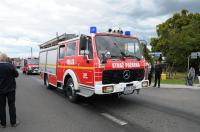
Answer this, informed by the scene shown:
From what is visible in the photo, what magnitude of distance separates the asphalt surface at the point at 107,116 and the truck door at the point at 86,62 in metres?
1.00

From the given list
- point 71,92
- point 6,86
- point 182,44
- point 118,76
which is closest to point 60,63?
point 71,92

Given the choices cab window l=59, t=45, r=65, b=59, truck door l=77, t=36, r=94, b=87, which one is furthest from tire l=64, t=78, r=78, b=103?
cab window l=59, t=45, r=65, b=59

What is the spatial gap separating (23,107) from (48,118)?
7.23 feet

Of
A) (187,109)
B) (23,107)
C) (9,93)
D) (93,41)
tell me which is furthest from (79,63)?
(187,109)

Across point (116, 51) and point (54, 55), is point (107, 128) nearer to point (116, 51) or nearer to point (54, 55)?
point (116, 51)

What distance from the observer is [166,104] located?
10.2m

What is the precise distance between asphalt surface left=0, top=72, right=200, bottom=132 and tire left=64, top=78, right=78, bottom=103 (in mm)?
226

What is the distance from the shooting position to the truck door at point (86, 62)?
9.08m

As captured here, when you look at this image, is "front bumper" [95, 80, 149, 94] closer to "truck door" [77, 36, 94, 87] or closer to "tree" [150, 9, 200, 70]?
"truck door" [77, 36, 94, 87]

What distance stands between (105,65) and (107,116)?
1650 mm

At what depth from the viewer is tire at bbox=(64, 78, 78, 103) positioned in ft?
34.5

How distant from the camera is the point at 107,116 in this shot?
8156mm

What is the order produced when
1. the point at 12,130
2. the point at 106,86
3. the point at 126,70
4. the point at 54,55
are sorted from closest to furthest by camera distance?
the point at 12,130
the point at 106,86
the point at 126,70
the point at 54,55

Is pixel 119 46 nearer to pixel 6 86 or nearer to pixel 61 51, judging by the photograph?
pixel 61 51
